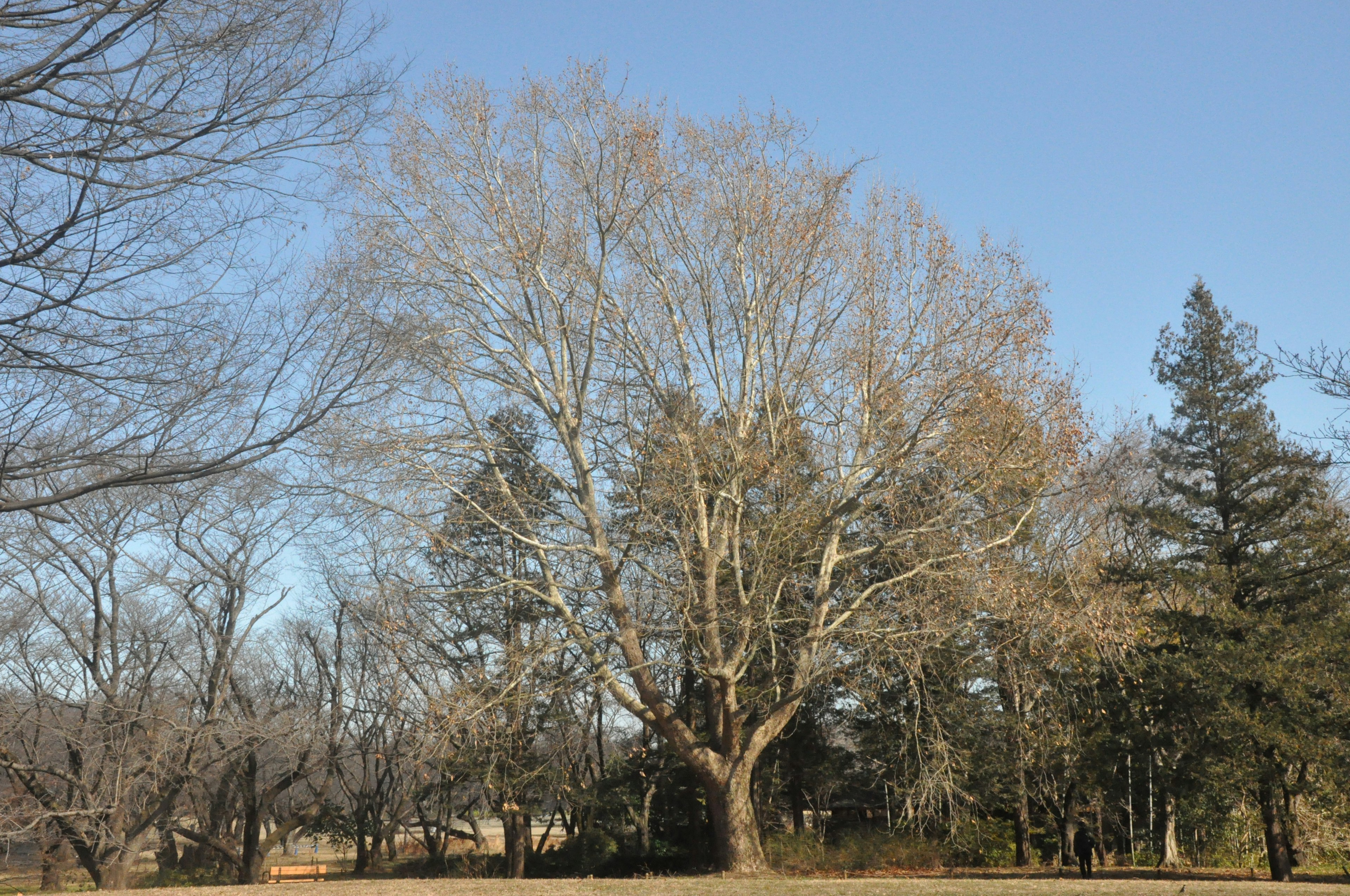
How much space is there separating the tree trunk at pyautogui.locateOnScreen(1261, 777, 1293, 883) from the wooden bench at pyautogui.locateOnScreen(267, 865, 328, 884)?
2145 centimetres

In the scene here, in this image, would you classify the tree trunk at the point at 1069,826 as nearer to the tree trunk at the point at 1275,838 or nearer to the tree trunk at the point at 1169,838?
the tree trunk at the point at 1169,838

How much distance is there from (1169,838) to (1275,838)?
5.00m

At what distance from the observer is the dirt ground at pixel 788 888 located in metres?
9.69

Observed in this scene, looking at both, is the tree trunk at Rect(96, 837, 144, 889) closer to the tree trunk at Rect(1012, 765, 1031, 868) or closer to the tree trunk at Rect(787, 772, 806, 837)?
the tree trunk at Rect(787, 772, 806, 837)

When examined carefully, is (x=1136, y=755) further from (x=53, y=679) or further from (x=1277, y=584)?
(x=53, y=679)

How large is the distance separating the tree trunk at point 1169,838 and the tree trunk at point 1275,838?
2.70m

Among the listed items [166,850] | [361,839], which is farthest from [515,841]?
[166,850]

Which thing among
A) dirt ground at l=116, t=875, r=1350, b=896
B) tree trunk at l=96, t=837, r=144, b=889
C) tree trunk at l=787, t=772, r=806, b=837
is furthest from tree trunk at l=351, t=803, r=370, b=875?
dirt ground at l=116, t=875, r=1350, b=896

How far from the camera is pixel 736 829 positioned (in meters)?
14.2

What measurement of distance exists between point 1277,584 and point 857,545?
8.06m

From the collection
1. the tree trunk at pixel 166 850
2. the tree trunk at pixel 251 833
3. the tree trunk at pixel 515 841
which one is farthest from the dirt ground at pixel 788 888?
the tree trunk at pixel 515 841

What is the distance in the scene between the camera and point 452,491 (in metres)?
13.6

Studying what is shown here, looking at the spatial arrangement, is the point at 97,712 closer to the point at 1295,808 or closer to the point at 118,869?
the point at 118,869

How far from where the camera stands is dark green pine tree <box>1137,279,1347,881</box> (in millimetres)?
15406
